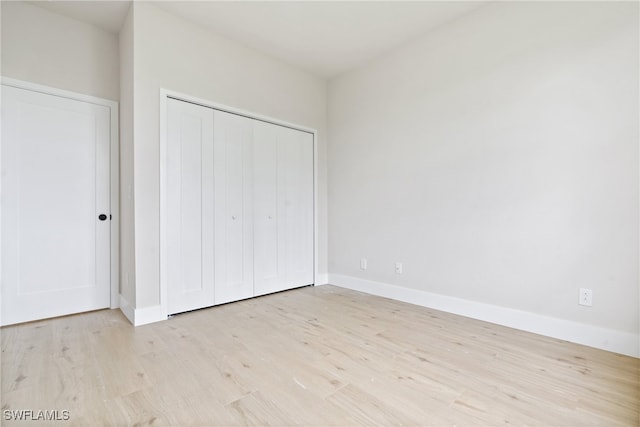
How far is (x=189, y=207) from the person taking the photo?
114 inches

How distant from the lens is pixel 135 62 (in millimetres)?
2598

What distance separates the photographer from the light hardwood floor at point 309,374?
1419mm

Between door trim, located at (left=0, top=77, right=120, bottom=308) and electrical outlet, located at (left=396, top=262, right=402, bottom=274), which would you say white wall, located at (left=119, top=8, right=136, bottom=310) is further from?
electrical outlet, located at (left=396, top=262, right=402, bottom=274)

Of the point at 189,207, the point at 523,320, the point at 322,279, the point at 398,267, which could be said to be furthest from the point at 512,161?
the point at 189,207

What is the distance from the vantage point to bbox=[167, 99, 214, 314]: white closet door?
280 centimetres

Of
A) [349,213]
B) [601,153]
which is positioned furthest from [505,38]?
[349,213]

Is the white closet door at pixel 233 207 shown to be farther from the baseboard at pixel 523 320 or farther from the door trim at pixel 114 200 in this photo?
the baseboard at pixel 523 320

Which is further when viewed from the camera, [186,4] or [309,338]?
[186,4]

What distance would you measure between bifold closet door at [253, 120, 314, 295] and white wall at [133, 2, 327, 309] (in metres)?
0.41

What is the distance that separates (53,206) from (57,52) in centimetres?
137

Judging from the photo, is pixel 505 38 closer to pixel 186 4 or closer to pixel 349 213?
pixel 349 213

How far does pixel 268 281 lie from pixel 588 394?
2.78m

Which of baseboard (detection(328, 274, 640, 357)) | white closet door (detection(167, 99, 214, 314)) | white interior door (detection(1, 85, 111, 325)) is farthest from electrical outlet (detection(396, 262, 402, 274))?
white interior door (detection(1, 85, 111, 325))
